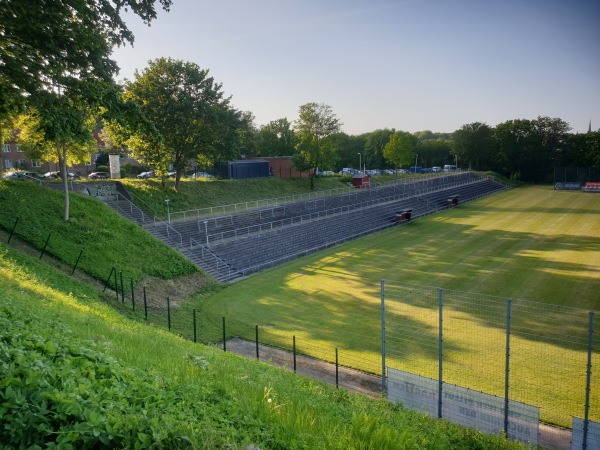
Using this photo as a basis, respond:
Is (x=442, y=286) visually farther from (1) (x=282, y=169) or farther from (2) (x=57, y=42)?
(1) (x=282, y=169)

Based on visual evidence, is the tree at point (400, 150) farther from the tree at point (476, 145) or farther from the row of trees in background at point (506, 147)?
the tree at point (476, 145)

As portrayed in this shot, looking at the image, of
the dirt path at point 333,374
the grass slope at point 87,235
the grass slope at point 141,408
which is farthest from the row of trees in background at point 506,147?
the grass slope at point 141,408

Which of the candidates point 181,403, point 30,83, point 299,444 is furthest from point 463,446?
point 30,83

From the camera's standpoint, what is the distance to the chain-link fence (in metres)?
10.8

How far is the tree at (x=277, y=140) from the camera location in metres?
74.0

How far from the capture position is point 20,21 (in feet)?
34.7

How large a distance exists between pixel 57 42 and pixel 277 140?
64805 millimetres

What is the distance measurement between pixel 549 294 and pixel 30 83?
22.7 metres

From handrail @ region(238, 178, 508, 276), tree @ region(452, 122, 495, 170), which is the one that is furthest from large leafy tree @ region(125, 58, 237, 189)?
tree @ region(452, 122, 495, 170)

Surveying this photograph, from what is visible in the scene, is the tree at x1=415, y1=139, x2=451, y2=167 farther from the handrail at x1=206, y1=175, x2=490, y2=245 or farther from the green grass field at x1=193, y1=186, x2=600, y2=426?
the green grass field at x1=193, y1=186, x2=600, y2=426

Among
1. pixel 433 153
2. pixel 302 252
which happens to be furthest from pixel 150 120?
pixel 433 153

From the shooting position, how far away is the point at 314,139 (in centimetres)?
5322

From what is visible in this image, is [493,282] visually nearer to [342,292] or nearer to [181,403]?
[342,292]

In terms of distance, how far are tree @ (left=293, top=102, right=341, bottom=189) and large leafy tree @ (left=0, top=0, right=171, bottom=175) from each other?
41093mm
